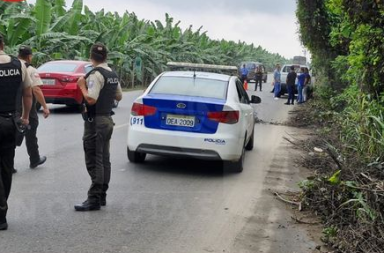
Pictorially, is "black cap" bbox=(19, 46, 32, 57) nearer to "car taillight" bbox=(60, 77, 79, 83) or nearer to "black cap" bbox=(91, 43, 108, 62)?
"black cap" bbox=(91, 43, 108, 62)

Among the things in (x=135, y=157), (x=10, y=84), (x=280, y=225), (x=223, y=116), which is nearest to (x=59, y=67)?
(x=135, y=157)

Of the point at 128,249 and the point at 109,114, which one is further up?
the point at 109,114

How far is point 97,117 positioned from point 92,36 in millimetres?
21187

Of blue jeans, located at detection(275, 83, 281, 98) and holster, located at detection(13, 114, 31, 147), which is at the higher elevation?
holster, located at detection(13, 114, 31, 147)

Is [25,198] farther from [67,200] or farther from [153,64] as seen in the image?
[153,64]

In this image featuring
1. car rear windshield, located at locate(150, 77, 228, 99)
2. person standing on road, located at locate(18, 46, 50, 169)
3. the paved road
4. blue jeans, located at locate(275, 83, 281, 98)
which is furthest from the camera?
blue jeans, located at locate(275, 83, 281, 98)

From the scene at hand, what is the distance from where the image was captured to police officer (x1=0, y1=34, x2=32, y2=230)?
5.29 m

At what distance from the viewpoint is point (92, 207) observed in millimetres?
6027

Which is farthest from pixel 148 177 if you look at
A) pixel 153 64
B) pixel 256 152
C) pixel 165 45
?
pixel 165 45

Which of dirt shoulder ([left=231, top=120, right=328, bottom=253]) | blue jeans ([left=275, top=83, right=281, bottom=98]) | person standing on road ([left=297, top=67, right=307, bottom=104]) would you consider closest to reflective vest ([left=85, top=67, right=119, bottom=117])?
dirt shoulder ([left=231, top=120, right=328, bottom=253])

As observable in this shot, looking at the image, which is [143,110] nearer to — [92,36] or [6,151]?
[6,151]

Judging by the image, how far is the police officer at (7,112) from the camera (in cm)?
529

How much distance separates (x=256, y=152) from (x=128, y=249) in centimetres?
653

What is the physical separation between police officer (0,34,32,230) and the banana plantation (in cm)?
1558
